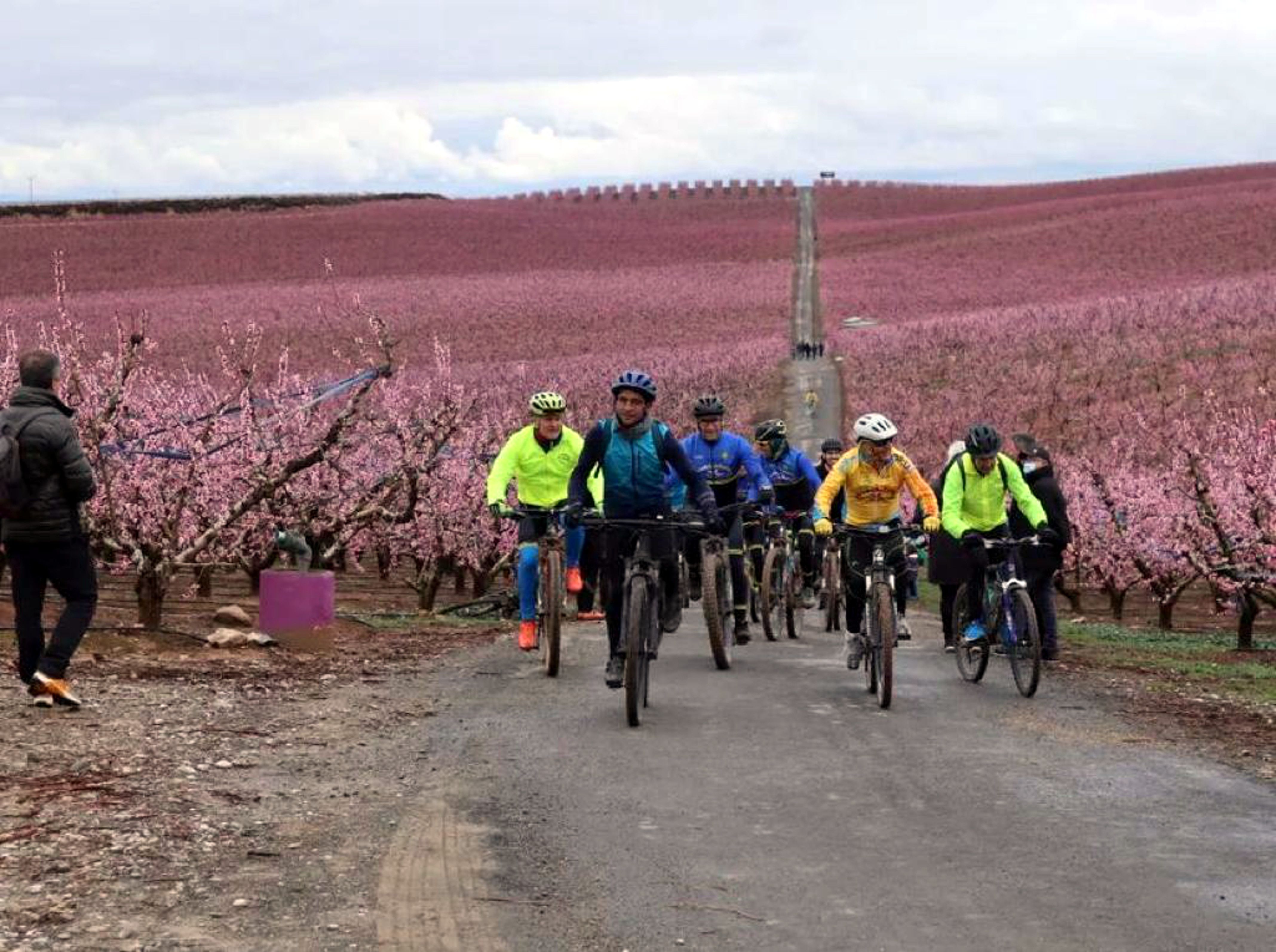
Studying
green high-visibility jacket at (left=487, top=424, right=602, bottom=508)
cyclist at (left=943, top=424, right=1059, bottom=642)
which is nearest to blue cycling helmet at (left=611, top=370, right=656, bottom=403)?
green high-visibility jacket at (left=487, top=424, right=602, bottom=508)

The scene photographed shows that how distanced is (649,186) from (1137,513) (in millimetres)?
110737

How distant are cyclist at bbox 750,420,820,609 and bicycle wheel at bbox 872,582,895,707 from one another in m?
4.96

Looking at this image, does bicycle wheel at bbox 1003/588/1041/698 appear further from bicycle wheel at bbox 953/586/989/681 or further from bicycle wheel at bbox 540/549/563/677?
bicycle wheel at bbox 540/549/563/677

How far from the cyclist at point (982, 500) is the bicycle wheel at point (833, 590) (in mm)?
1329

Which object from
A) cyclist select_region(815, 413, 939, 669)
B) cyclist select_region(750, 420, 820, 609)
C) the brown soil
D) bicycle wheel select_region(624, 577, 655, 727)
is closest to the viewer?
the brown soil

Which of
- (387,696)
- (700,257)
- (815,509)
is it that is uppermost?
(700,257)

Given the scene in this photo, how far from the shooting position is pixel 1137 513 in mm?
32562

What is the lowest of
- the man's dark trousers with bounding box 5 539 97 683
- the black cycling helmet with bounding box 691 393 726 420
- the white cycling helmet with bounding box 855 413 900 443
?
the man's dark trousers with bounding box 5 539 97 683

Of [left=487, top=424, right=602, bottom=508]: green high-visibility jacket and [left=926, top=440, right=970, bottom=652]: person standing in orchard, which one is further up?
[left=487, top=424, right=602, bottom=508]: green high-visibility jacket

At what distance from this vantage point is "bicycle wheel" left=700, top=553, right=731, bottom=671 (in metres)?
14.0

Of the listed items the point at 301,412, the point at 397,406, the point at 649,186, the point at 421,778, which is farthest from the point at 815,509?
the point at 649,186

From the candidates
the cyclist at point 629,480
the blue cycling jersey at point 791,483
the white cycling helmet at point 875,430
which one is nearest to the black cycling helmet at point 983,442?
the white cycling helmet at point 875,430

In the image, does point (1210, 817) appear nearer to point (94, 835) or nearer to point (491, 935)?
point (491, 935)

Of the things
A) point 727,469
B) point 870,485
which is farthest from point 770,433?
point 870,485
